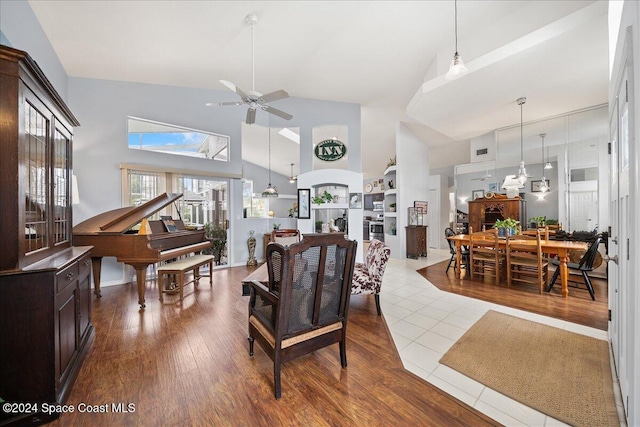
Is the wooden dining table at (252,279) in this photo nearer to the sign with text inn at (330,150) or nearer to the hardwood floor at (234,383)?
the hardwood floor at (234,383)

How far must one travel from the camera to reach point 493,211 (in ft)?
20.6

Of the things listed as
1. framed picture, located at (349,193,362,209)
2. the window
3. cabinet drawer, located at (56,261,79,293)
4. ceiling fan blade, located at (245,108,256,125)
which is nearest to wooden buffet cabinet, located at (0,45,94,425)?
cabinet drawer, located at (56,261,79,293)

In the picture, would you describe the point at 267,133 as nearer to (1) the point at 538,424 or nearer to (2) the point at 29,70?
(2) the point at 29,70

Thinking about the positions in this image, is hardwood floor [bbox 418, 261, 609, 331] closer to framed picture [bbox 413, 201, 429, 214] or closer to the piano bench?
framed picture [bbox 413, 201, 429, 214]

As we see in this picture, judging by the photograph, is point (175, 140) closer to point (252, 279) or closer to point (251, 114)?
point (251, 114)

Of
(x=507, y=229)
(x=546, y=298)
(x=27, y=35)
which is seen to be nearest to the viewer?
(x=27, y=35)

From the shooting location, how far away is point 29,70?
4.85 feet

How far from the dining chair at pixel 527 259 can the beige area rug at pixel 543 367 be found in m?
1.49

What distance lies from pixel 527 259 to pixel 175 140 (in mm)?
6807

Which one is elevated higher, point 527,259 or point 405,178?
point 405,178

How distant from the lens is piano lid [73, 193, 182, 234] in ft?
10.3

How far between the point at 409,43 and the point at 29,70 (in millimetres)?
4502

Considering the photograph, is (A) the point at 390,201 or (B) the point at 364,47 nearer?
(B) the point at 364,47

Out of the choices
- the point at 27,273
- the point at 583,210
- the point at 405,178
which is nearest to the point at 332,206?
the point at 405,178
